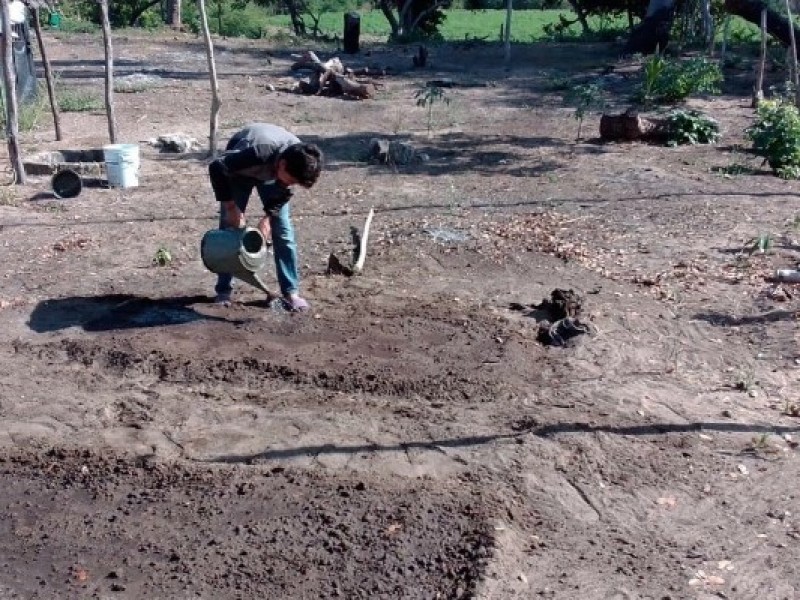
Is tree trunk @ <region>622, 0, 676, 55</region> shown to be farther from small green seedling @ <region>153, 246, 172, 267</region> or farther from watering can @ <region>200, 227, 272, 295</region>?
watering can @ <region>200, 227, 272, 295</region>

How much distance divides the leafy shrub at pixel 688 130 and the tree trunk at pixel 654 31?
7.74 meters

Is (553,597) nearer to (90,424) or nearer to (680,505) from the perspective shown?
(680,505)

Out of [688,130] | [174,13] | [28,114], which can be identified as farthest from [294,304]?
[174,13]

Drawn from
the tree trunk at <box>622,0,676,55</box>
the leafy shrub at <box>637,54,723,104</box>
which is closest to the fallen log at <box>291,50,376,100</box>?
the leafy shrub at <box>637,54,723,104</box>

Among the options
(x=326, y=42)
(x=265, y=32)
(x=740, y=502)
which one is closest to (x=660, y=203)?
(x=740, y=502)

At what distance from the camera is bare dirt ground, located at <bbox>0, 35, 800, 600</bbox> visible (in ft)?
13.0

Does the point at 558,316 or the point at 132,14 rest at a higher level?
the point at 132,14

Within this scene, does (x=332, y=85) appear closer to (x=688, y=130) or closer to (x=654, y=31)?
(x=688, y=130)

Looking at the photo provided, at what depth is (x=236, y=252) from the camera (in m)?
6.16

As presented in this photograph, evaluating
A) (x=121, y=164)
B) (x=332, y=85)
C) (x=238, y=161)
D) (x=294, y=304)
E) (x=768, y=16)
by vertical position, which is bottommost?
(x=294, y=304)

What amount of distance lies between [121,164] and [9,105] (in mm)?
1181

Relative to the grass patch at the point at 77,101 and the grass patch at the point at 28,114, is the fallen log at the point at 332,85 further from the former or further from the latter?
the grass patch at the point at 28,114

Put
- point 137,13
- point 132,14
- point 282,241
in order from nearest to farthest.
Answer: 1. point 282,241
2. point 137,13
3. point 132,14

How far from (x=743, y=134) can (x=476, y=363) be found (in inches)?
317
